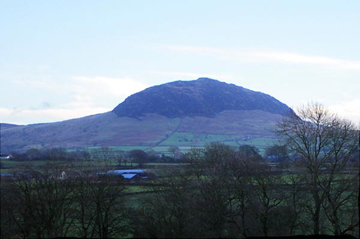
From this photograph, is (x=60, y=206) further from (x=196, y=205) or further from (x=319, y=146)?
(x=319, y=146)

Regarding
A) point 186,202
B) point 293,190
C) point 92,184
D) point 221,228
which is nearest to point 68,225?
point 92,184

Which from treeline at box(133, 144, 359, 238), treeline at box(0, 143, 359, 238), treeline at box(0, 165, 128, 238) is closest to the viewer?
treeline at box(0, 165, 128, 238)

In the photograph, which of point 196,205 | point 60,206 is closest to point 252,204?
point 196,205

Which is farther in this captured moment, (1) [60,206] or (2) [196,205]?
(2) [196,205]

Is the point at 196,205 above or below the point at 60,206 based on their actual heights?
below

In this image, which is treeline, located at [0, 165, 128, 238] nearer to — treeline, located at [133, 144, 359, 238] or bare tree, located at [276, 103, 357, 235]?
treeline, located at [133, 144, 359, 238]

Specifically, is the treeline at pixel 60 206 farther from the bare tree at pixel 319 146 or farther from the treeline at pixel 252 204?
the bare tree at pixel 319 146

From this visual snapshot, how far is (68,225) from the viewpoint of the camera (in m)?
35.5

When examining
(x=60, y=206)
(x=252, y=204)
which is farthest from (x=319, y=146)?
(x=60, y=206)

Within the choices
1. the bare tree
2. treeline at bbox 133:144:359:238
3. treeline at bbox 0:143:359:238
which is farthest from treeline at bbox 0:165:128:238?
the bare tree

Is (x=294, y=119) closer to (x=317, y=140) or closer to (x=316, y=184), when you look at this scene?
(x=317, y=140)

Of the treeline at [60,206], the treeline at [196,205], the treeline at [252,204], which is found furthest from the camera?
the treeline at [252,204]

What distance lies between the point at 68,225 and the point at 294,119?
2131cm

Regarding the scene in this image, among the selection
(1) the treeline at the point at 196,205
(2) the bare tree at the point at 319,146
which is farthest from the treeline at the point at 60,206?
(2) the bare tree at the point at 319,146
